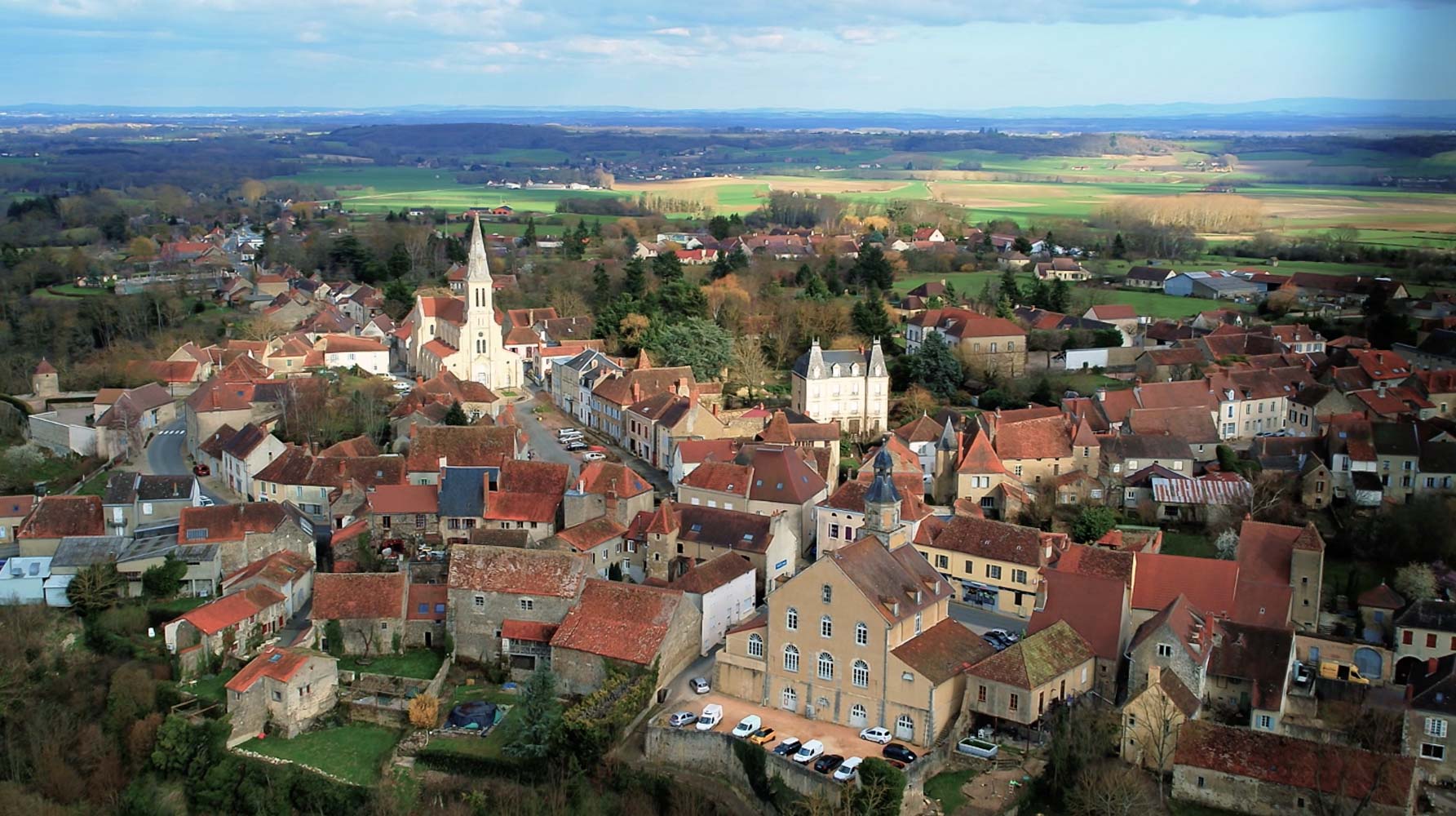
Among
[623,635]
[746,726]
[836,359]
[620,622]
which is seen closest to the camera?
[746,726]

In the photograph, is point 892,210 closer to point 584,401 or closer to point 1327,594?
point 584,401

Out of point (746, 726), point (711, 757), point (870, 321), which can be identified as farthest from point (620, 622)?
point (870, 321)

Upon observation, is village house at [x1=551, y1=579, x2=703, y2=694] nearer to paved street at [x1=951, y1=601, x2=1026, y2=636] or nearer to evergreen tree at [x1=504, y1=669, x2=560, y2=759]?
evergreen tree at [x1=504, y1=669, x2=560, y2=759]

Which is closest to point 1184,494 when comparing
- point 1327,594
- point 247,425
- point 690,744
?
point 1327,594

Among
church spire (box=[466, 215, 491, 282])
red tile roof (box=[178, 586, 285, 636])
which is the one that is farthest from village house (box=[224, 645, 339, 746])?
church spire (box=[466, 215, 491, 282])

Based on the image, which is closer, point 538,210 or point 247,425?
point 247,425

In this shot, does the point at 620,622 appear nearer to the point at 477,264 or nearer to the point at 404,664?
the point at 404,664

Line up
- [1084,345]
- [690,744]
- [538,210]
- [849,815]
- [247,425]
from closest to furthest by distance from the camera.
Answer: [849,815] → [690,744] → [247,425] → [1084,345] → [538,210]

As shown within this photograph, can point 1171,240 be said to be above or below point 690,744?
above
